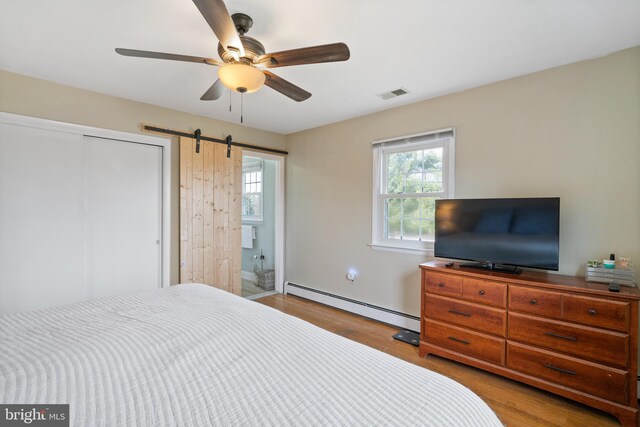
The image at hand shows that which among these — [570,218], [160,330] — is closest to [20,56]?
[160,330]

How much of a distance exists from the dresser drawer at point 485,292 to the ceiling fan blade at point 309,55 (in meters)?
1.96

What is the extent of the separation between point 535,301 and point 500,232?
0.56 meters

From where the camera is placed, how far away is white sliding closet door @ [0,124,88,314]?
8.15 feet

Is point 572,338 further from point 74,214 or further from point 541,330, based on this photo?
point 74,214

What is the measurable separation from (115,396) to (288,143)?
4082mm

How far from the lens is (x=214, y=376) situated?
0.99m

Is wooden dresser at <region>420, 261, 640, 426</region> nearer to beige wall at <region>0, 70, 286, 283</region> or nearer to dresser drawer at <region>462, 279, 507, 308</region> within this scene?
dresser drawer at <region>462, 279, 507, 308</region>

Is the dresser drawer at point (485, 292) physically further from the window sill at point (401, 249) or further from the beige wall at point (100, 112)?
the beige wall at point (100, 112)

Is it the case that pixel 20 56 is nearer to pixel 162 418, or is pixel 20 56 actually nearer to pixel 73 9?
pixel 73 9

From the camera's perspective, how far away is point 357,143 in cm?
367

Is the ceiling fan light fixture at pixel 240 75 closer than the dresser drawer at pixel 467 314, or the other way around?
the ceiling fan light fixture at pixel 240 75

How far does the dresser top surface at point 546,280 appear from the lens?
5.98 ft

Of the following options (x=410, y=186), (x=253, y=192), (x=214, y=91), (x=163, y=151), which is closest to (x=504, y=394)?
(x=410, y=186)

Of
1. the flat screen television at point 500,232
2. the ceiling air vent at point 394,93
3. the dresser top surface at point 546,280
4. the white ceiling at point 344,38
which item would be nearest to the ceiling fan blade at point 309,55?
the white ceiling at point 344,38
